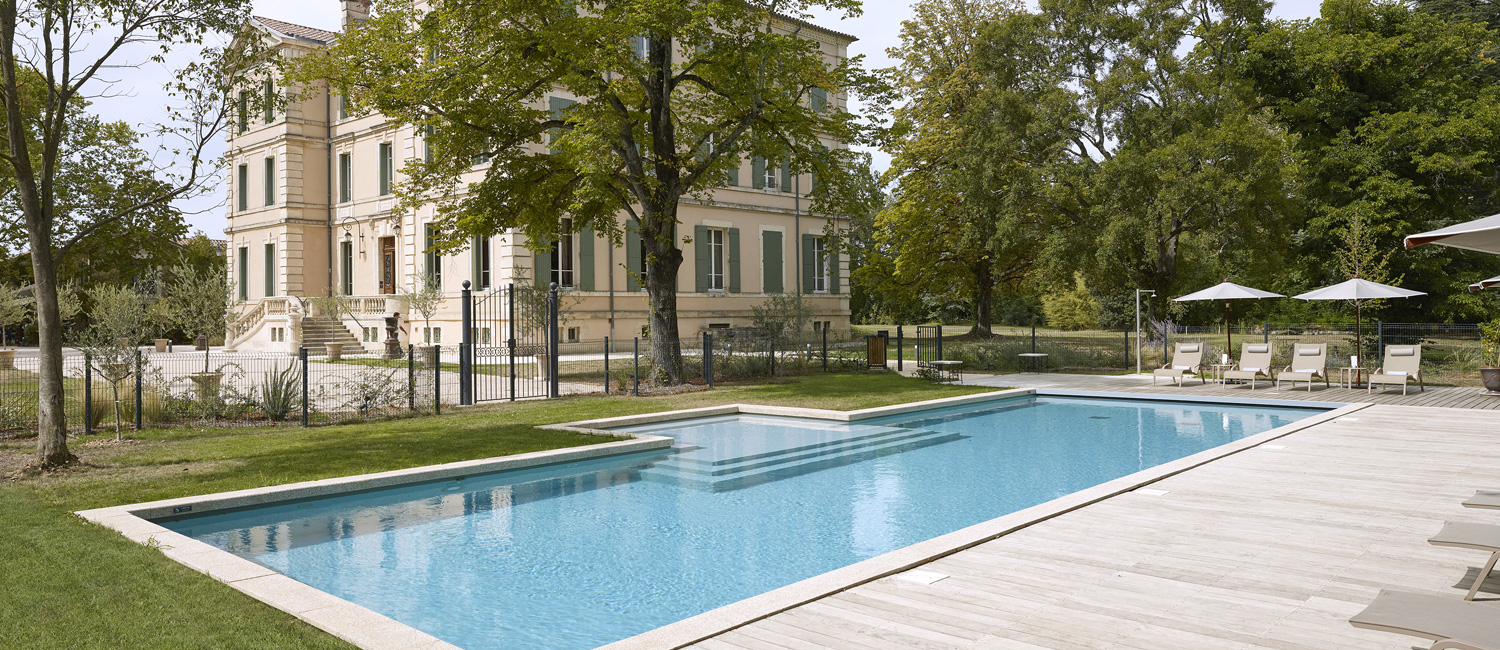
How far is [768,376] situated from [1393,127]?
18.0 metres

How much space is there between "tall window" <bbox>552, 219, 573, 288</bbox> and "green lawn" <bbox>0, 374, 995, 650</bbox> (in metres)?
11.6

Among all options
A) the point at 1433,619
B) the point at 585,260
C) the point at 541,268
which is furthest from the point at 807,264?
the point at 1433,619

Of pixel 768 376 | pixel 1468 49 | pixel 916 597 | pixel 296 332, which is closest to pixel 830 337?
pixel 768 376

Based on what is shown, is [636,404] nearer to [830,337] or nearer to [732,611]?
[732,611]

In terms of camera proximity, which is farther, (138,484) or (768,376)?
(768,376)

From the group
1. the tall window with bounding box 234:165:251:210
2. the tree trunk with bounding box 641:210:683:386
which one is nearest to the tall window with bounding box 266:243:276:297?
the tall window with bounding box 234:165:251:210

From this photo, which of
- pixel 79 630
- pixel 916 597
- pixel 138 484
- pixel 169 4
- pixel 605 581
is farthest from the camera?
pixel 169 4

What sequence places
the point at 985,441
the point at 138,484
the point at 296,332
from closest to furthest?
the point at 138,484 < the point at 985,441 < the point at 296,332

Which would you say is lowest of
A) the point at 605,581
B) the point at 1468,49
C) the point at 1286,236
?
the point at 605,581

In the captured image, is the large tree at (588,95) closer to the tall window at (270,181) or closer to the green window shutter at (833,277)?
the green window shutter at (833,277)

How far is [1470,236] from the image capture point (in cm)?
473

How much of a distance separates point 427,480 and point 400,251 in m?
22.8

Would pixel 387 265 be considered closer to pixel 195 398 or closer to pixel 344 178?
pixel 344 178

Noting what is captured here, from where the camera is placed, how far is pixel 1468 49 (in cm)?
2514
